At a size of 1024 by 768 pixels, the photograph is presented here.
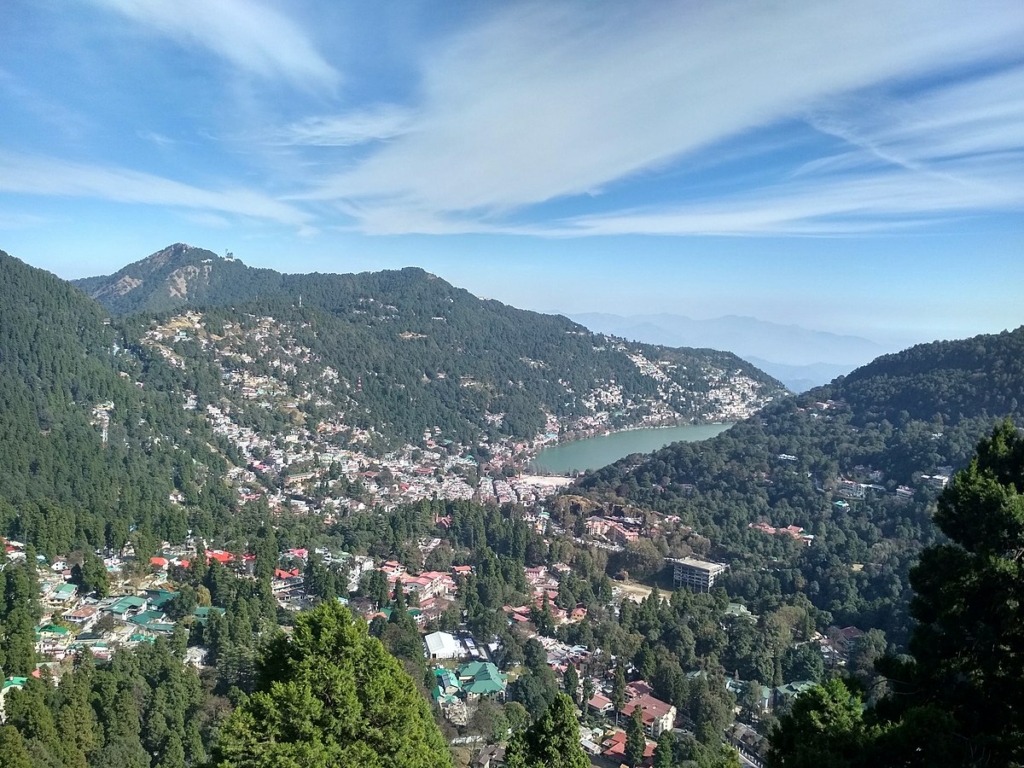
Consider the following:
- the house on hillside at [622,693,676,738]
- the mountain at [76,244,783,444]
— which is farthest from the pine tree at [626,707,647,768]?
Answer: the mountain at [76,244,783,444]

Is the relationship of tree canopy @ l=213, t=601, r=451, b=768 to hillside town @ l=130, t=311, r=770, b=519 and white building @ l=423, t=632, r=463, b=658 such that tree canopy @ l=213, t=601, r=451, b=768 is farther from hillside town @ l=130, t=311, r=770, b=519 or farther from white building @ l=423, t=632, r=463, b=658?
hillside town @ l=130, t=311, r=770, b=519

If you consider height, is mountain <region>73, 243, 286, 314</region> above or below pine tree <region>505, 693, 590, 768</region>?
above

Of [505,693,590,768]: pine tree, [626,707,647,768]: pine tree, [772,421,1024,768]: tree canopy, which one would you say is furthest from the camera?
[626,707,647,768]: pine tree

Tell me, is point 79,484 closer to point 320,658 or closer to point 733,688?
point 733,688

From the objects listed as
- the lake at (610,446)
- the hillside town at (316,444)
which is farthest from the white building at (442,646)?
the lake at (610,446)

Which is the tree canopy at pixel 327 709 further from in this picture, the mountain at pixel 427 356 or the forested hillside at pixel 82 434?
the mountain at pixel 427 356

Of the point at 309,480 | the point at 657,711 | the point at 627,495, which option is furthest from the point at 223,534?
the point at 627,495

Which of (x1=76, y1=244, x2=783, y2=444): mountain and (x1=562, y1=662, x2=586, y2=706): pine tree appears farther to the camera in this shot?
(x1=76, y1=244, x2=783, y2=444): mountain
